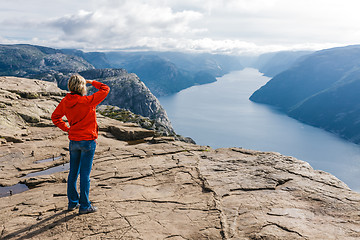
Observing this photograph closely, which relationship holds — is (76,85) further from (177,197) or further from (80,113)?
(177,197)

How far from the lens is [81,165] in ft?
26.8

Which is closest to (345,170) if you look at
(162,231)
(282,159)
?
(282,159)

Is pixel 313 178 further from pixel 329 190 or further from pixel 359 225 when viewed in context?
pixel 359 225

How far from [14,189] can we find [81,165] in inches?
280

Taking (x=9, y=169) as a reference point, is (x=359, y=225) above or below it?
above

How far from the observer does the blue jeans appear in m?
7.92

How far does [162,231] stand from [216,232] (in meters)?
1.93

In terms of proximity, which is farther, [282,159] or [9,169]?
[282,159]

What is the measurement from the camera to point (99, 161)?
15.8m

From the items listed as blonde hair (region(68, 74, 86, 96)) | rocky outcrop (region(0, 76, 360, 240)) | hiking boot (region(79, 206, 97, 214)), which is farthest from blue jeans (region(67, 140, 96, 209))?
blonde hair (region(68, 74, 86, 96))

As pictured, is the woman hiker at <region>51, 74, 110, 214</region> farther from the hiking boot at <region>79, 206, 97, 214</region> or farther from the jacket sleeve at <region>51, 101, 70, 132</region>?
the hiking boot at <region>79, 206, 97, 214</region>

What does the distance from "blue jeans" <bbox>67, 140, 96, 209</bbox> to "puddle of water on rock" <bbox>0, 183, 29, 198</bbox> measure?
18.2ft

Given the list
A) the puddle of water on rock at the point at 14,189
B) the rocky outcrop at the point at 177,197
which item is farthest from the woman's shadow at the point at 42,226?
the puddle of water on rock at the point at 14,189

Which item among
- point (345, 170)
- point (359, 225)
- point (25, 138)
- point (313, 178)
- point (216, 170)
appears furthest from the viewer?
point (345, 170)
